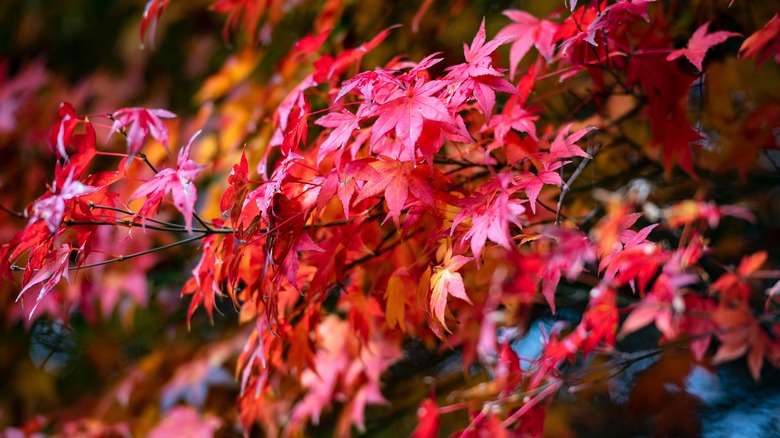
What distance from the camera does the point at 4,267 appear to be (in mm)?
1045

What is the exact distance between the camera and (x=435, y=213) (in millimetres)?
907

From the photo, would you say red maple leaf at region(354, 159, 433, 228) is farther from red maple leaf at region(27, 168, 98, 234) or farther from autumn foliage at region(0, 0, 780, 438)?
red maple leaf at region(27, 168, 98, 234)

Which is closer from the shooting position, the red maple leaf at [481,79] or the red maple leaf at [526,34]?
the red maple leaf at [481,79]

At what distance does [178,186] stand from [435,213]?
1.16ft

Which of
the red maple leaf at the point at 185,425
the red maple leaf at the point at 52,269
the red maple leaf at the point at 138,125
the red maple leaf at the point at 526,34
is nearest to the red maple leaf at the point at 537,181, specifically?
the red maple leaf at the point at 526,34

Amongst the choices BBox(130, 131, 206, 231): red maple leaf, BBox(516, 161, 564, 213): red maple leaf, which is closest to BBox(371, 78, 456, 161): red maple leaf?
BBox(516, 161, 564, 213): red maple leaf

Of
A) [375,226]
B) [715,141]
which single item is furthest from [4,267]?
[715,141]

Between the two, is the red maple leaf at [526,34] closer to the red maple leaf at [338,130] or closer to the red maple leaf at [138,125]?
the red maple leaf at [338,130]

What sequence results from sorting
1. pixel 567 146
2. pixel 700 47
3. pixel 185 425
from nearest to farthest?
pixel 567 146
pixel 700 47
pixel 185 425

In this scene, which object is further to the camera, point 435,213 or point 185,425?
point 185,425

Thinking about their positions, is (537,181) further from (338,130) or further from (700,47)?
(700,47)

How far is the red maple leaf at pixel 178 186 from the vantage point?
906 mm

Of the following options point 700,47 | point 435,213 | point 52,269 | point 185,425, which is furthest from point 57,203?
point 185,425

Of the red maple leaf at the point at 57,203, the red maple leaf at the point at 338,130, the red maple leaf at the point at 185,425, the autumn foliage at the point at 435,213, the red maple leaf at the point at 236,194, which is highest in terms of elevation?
the red maple leaf at the point at 57,203
